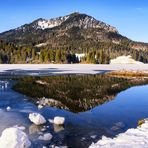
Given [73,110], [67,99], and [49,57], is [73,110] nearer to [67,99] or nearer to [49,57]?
[67,99]

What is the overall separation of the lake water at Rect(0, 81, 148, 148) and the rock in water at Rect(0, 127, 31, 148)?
0.81m

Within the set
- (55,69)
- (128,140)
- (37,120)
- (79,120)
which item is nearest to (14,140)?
(37,120)

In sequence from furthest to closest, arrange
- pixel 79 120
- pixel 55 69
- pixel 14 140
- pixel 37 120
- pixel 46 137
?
pixel 55 69 → pixel 79 120 → pixel 37 120 → pixel 46 137 → pixel 14 140

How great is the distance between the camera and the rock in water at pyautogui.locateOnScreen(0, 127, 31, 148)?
1475 cm

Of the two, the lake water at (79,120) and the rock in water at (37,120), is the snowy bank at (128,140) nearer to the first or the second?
the lake water at (79,120)

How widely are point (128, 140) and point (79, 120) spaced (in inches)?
221

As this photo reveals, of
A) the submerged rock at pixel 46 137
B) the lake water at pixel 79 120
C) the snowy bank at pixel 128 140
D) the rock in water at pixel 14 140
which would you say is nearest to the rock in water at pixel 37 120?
the lake water at pixel 79 120

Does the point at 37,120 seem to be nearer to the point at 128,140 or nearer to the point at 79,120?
the point at 79,120

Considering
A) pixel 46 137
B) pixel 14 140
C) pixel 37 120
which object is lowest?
pixel 46 137

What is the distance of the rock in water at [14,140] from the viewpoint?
14.8 m

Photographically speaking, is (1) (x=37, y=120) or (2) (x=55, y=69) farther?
(2) (x=55, y=69)

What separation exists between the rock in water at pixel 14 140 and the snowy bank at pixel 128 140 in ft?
10.3

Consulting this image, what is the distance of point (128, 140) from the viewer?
1634 cm

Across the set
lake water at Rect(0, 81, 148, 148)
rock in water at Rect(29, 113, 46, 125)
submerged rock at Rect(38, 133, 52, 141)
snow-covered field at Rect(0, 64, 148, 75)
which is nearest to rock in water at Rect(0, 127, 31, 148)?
lake water at Rect(0, 81, 148, 148)
